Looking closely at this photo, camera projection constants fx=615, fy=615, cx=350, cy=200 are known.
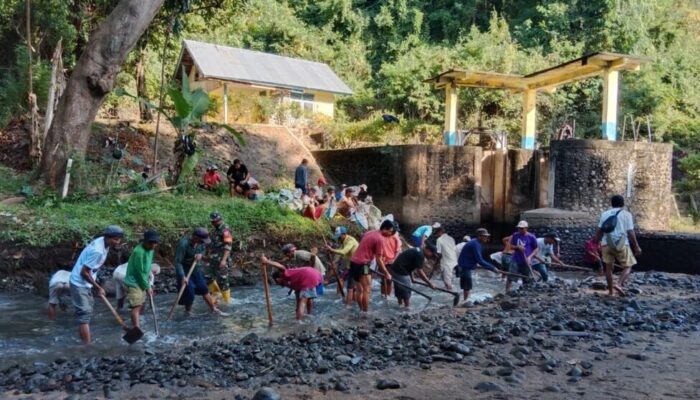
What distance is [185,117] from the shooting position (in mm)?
15945

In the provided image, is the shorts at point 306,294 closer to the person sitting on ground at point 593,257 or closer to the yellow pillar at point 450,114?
the person sitting on ground at point 593,257

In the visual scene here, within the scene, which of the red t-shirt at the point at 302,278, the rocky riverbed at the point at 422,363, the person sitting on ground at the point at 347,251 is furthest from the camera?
the person sitting on ground at the point at 347,251

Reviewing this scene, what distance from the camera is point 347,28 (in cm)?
3875

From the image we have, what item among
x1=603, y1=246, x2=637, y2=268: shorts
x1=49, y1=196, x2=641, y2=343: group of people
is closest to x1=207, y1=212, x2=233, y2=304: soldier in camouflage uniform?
x1=49, y1=196, x2=641, y2=343: group of people

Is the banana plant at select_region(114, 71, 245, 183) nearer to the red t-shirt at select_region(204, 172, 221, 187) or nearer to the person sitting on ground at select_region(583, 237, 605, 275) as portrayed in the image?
the red t-shirt at select_region(204, 172, 221, 187)

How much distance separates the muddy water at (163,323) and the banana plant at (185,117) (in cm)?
524

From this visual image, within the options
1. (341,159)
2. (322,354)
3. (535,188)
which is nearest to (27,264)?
(322,354)

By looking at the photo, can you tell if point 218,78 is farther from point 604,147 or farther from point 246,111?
point 604,147

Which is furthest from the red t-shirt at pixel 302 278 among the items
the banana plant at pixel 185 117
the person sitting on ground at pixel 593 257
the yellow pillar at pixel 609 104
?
the yellow pillar at pixel 609 104

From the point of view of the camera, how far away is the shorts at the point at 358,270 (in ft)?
33.2

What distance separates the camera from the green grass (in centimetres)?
1238

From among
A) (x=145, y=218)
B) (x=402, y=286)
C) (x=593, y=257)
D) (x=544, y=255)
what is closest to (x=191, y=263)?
(x=402, y=286)

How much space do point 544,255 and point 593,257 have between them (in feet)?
7.88

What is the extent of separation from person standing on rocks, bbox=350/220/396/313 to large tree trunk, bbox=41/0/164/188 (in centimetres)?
872
